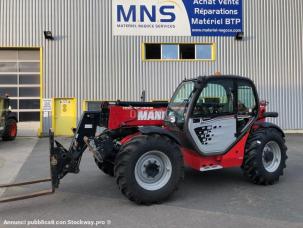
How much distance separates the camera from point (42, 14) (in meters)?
18.2

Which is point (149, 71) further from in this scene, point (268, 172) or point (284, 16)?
point (268, 172)

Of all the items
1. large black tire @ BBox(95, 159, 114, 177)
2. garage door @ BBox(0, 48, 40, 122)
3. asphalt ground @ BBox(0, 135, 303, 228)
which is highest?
garage door @ BBox(0, 48, 40, 122)

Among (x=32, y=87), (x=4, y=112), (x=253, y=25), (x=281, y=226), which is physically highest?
(x=253, y=25)

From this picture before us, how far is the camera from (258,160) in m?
7.31

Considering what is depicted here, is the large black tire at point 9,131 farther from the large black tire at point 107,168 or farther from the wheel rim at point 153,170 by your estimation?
the wheel rim at point 153,170

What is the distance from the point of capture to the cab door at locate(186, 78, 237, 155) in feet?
22.5

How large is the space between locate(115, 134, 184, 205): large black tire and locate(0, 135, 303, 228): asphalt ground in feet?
0.65

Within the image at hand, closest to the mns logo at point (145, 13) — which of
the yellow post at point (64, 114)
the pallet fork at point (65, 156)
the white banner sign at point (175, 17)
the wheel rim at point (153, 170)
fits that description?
the white banner sign at point (175, 17)

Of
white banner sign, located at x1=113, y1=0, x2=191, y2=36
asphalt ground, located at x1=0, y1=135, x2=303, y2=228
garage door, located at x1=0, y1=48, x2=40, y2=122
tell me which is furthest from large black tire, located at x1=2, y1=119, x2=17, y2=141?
asphalt ground, located at x1=0, y1=135, x2=303, y2=228

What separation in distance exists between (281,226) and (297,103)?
596 inches

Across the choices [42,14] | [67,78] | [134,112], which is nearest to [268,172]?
[134,112]

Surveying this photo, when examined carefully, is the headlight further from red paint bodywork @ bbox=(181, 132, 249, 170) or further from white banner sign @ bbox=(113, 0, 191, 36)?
white banner sign @ bbox=(113, 0, 191, 36)

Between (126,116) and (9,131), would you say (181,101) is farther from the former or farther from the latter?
(9,131)

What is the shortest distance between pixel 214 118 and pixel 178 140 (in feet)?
3.18
